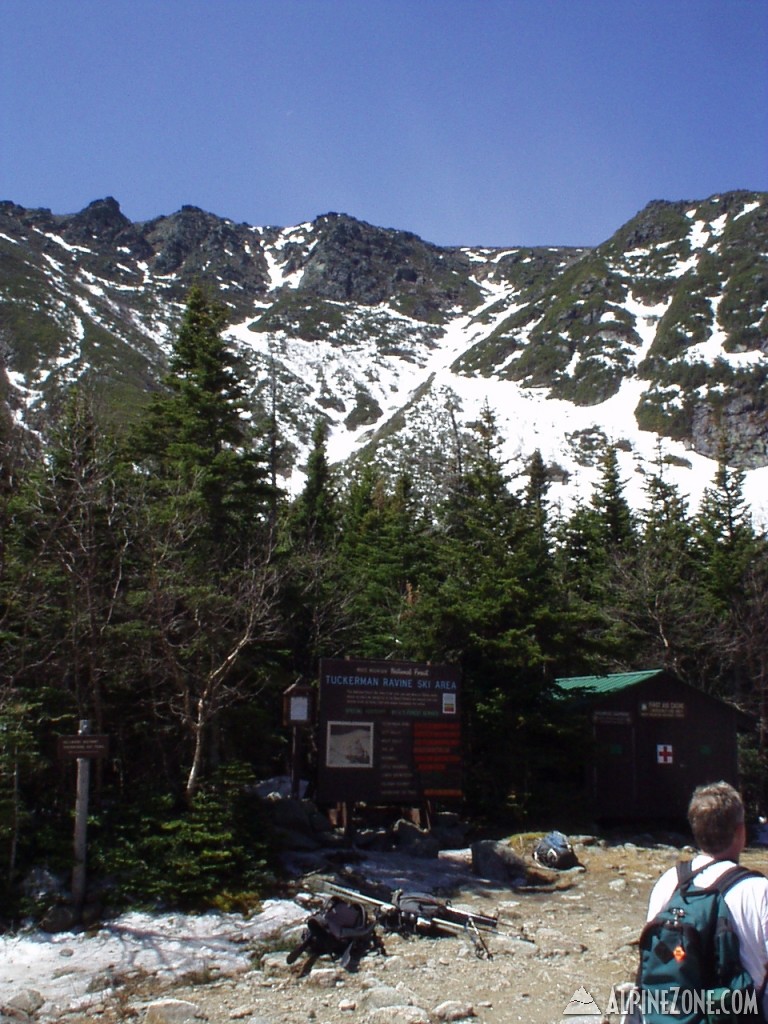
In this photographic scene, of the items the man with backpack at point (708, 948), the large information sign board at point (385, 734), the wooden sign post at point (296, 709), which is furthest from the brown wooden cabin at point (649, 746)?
the man with backpack at point (708, 948)

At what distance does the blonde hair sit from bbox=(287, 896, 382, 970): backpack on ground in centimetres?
625

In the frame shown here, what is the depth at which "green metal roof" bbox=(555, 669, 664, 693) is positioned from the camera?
65.4 ft

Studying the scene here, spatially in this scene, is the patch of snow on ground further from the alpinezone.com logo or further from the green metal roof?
the green metal roof

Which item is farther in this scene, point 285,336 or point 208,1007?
point 285,336

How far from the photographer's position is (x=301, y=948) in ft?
29.0

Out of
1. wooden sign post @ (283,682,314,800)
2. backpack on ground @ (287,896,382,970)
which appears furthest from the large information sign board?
backpack on ground @ (287,896,382,970)

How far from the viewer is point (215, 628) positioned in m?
14.2

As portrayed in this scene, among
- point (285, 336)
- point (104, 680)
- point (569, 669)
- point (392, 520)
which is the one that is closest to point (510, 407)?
point (285, 336)

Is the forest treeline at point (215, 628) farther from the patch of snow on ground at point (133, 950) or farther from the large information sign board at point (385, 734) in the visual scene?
the large information sign board at point (385, 734)

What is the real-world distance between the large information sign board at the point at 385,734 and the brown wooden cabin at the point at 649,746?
539 cm

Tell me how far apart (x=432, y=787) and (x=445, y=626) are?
207 inches

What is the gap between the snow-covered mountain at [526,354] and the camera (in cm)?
9700

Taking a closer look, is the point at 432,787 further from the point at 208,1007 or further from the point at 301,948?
the point at 208,1007

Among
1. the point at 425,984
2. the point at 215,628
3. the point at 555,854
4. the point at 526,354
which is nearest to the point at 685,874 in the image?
the point at 425,984
